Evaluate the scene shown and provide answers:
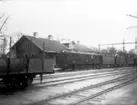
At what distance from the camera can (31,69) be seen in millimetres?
12773

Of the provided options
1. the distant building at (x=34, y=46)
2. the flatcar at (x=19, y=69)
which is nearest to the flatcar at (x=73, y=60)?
the distant building at (x=34, y=46)

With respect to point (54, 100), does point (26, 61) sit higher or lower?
higher

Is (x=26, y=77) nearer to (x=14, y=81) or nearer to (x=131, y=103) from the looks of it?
(x=14, y=81)

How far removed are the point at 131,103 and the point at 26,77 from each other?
260 inches

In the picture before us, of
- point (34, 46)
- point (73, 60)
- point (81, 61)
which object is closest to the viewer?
point (73, 60)

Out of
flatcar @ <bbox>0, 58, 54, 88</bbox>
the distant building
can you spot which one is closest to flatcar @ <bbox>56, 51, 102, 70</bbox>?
the distant building

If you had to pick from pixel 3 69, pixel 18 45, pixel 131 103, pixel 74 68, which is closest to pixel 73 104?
pixel 131 103

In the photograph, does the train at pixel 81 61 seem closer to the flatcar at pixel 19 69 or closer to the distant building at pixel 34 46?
the distant building at pixel 34 46

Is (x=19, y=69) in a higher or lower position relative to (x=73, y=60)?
lower

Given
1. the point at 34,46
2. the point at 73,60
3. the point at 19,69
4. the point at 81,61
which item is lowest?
the point at 19,69

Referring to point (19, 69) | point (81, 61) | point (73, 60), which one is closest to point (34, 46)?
point (73, 60)

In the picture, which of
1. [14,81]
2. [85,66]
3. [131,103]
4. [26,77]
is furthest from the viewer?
[85,66]

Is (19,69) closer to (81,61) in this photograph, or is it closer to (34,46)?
(81,61)

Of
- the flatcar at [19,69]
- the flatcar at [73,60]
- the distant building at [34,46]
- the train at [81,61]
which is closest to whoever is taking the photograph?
the flatcar at [19,69]
